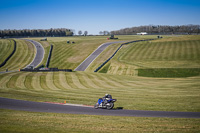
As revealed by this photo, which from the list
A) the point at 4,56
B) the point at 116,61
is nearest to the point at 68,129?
the point at 116,61

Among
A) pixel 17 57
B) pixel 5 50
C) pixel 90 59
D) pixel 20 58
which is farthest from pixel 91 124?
pixel 5 50

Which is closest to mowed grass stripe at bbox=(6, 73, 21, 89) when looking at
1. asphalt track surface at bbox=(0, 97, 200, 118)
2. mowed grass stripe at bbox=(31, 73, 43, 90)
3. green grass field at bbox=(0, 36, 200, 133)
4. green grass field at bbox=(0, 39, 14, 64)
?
green grass field at bbox=(0, 36, 200, 133)

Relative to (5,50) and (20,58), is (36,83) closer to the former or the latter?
(20,58)

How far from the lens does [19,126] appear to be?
1462 centimetres

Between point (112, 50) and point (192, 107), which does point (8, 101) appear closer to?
point (192, 107)

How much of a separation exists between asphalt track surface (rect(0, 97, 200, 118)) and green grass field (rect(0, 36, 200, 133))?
152cm

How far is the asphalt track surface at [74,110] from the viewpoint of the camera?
1868 cm

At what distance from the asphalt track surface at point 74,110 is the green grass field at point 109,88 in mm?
1525

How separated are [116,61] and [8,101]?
5569 cm

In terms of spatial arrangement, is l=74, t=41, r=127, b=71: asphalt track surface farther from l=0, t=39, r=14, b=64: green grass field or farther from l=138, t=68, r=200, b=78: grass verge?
l=0, t=39, r=14, b=64: green grass field

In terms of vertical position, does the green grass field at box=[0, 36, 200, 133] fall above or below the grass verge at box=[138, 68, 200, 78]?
above

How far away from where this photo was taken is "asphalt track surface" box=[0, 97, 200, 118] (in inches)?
→ 735

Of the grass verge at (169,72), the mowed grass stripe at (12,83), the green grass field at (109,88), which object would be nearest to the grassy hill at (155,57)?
the green grass field at (109,88)

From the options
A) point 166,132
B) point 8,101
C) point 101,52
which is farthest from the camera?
point 101,52
